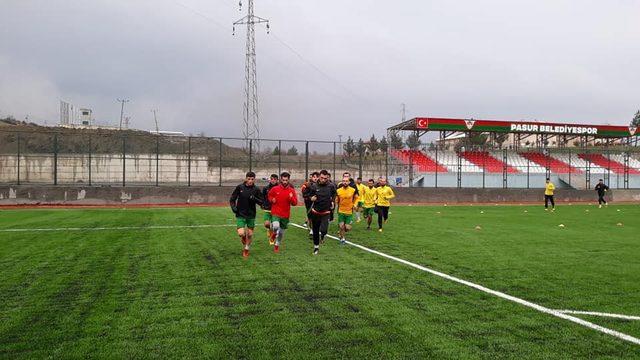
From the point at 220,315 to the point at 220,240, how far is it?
709 centimetres

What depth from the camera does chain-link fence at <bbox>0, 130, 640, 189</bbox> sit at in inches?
1182

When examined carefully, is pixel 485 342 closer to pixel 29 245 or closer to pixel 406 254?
pixel 406 254

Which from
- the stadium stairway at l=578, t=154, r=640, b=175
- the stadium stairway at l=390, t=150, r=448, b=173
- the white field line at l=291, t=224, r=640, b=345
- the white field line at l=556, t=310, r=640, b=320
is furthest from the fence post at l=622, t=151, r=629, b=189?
the white field line at l=556, t=310, r=640, b=320

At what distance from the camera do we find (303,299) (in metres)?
6.72

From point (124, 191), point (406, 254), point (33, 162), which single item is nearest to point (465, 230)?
point (406, 254)

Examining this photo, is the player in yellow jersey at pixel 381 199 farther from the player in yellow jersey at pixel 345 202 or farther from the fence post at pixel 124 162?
the fence post at pixel 124 162

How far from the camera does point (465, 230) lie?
1572 centimetres

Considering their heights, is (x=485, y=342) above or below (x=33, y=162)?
below

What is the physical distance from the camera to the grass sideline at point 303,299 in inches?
194

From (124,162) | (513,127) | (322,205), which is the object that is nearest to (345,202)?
(322,205)

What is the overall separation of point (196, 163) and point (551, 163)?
33.1 metres

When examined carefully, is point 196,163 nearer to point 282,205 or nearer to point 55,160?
point 55,160

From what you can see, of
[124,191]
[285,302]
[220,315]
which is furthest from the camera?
[124,191]

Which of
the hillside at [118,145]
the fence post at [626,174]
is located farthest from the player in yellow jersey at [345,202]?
the fence post at [626,174]
